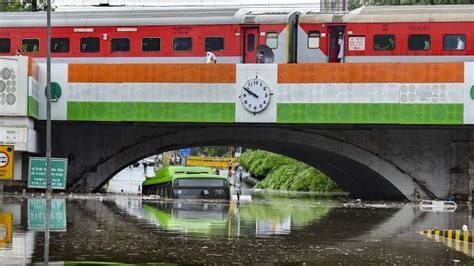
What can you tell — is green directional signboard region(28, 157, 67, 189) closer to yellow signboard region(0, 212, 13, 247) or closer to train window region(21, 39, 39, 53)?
yellow signboard region(0, 212, 13, 247)

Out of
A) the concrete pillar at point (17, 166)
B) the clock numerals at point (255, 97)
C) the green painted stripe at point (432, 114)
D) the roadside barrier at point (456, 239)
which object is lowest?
the roadside barrier at point (456, 239)

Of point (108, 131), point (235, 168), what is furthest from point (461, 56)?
point (235, 168)

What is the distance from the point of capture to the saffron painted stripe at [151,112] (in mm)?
43031

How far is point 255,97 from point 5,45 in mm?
12275

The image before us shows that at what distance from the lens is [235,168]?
10031 cm

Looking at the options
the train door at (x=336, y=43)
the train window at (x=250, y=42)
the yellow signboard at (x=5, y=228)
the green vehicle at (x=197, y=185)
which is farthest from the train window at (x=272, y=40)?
the yellow signboard at (x=5, y=228)

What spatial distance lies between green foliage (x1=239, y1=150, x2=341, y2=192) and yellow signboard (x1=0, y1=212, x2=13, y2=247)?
4241 centimetres

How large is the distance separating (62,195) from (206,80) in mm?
8465

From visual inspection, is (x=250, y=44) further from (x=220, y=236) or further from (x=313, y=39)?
(x=220, y=236)

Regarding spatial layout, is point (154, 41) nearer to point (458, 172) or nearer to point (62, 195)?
point (62, 195)

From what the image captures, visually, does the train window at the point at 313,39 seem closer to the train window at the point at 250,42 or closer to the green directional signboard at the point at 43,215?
the train window at the point at 250,42

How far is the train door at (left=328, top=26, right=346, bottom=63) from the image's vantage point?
4138 cm

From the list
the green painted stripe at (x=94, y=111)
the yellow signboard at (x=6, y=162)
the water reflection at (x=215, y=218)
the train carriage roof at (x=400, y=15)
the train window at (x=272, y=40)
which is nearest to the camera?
the water reflection at (x=215, y=218)

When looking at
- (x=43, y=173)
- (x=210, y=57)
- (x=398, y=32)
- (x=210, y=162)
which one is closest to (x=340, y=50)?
(x=398, y=32)
